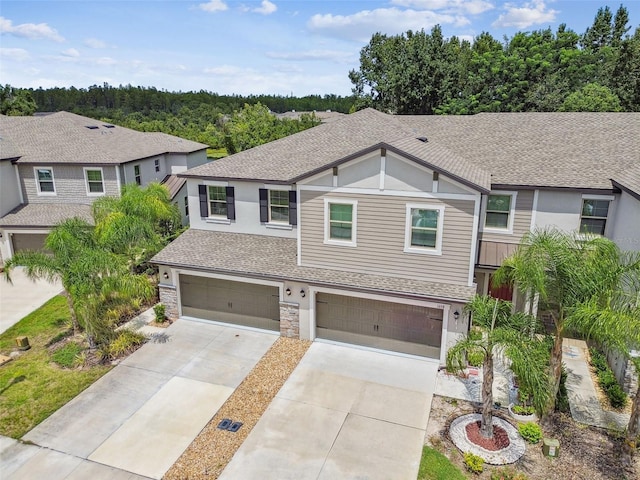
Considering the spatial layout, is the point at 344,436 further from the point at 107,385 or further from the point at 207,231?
the point at 207,231

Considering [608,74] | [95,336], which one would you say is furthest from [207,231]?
[608,74]

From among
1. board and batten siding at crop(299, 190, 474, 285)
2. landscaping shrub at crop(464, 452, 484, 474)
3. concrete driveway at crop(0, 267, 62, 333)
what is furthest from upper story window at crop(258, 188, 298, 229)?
landscaping shrub at crop(464, 452, 484, 474)

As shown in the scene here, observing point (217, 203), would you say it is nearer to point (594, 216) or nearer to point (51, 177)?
point (51, 177)

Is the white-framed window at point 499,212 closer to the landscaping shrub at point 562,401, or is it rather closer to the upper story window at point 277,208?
the landscaping shrub at point 562,401

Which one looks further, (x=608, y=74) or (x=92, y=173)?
(x=608, y=74)

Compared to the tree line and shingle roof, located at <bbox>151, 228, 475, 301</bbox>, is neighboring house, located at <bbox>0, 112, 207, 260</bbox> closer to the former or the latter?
shingle roof, located at <bbox>151, 228, 475, 301</bbox>

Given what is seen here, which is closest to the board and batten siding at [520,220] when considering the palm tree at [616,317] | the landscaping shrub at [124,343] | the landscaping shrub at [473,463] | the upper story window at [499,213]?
the upper story window at [499,213]
